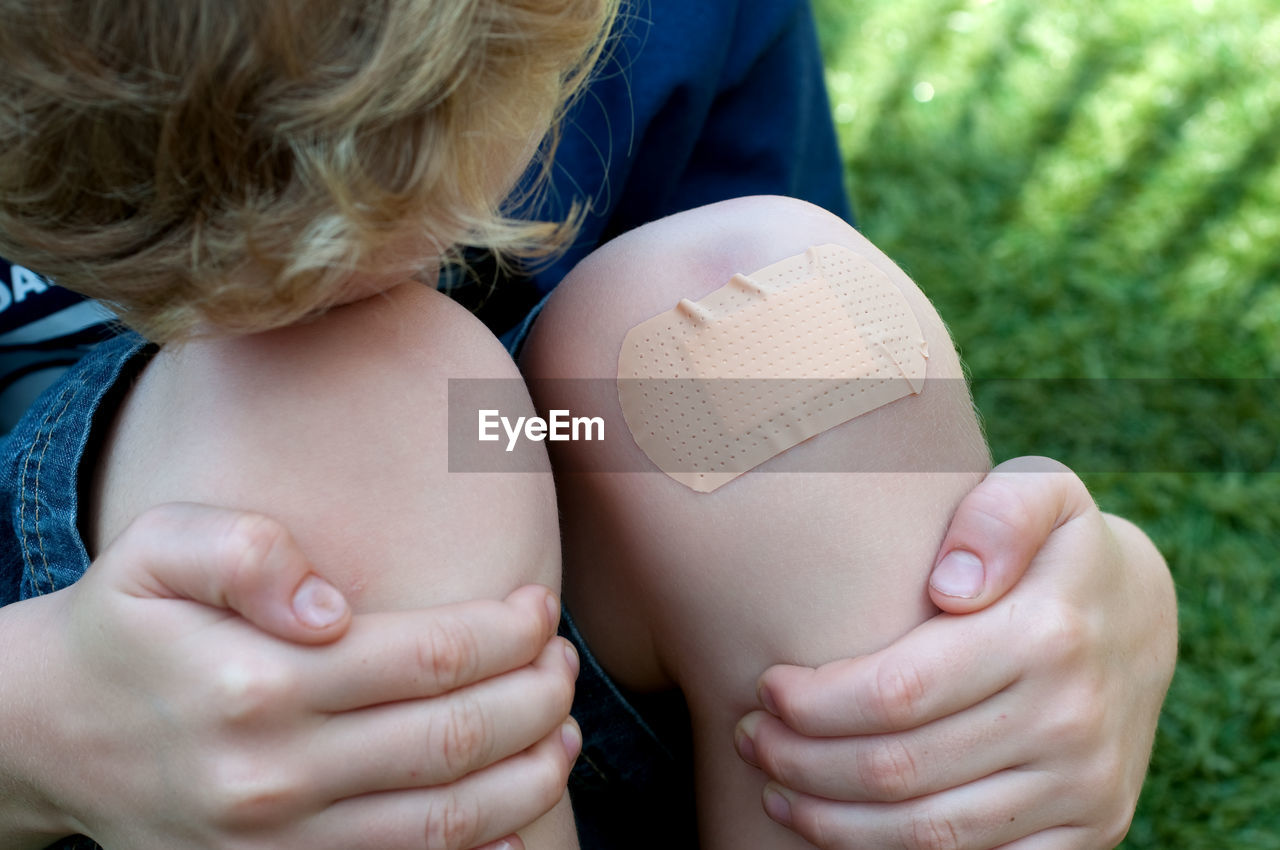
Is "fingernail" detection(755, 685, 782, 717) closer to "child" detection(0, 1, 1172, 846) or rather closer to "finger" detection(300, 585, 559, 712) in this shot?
"child" detection(0, 1, 1172, 846)

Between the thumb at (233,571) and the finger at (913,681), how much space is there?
0.40 metres

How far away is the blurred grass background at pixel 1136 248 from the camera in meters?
1.66

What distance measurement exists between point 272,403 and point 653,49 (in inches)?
30.8

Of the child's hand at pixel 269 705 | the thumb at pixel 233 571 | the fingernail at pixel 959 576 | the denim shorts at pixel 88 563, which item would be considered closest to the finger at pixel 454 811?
the child's hand at pixel 269 705

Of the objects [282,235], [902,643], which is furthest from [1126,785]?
[282,235]

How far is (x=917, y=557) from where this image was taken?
930 mm

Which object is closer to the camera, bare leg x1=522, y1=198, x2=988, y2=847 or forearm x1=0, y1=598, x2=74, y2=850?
forearm x1=0, y1=598, x2=74, y2=850

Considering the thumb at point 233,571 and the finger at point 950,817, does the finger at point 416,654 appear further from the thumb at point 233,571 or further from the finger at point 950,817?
the finger at point 950,817

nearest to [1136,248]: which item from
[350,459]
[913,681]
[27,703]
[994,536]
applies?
[994,536]

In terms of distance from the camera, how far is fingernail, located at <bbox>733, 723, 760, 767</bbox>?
964 millimetres

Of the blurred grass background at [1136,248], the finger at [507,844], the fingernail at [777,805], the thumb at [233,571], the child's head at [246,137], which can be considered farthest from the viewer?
the blurred grass background at [1136,248]

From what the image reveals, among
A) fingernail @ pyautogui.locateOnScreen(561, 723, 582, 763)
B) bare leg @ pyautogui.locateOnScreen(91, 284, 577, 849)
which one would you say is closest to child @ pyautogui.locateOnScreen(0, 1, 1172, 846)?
bare leg @ pyautogui.locateOnScreen(91, 284, 577, 849)

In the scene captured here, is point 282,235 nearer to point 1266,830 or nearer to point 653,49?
→ point 653,49

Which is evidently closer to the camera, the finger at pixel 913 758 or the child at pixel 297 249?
the child at pixel 297 249
